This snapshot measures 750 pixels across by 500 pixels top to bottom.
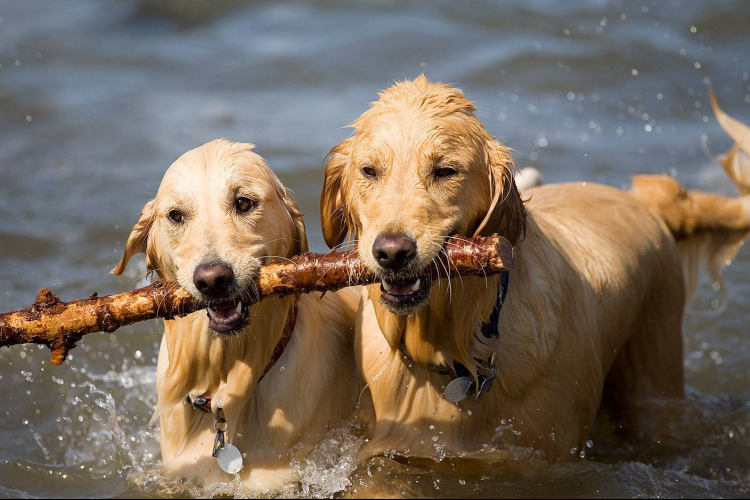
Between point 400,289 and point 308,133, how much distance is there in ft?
24.8

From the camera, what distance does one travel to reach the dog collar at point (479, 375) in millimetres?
4676

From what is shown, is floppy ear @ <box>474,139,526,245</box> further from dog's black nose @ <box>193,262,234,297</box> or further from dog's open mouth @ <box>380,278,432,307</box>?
dog's black nose @ <box>193,262,234,297</box>

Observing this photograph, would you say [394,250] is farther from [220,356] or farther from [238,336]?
[220,356]

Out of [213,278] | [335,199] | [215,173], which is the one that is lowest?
[213,278]

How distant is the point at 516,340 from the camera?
4812 mm

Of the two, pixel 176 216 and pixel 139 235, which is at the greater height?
pixel 176 216

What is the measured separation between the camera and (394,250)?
4.00m

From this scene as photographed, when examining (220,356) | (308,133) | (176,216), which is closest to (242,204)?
(176,216)

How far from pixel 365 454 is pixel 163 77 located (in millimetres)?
9905

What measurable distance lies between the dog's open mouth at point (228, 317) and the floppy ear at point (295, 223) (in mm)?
578

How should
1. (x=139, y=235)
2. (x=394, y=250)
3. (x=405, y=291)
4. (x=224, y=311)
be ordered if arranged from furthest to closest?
(x=139, y=235)
(x=224, y=311)
(x=405, y=291)
(x=394, y=250)

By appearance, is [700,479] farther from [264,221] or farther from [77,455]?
[77,455]

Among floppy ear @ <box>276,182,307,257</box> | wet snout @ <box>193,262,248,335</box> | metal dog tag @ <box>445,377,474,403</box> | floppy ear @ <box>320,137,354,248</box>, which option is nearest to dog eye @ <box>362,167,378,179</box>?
floppy ear @ <box>320,137,354,248</box>

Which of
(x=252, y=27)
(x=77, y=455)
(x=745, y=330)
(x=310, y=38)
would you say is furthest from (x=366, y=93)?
(x=77, y=455)
